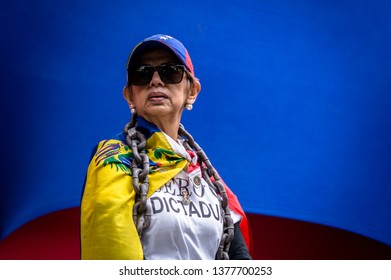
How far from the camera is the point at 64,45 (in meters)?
2.54

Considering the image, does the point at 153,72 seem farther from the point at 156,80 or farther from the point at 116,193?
the point at 116,193

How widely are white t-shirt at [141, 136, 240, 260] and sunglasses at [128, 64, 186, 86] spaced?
0.17 metres

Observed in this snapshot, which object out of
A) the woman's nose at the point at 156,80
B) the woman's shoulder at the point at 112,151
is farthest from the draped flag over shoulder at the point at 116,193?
the woman's nose at the point at 156,80

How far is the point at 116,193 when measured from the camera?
1.19 m

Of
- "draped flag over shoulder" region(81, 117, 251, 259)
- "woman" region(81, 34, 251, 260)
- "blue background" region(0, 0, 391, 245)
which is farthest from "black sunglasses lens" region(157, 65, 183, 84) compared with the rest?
"blue background" region(0, 0, 391, 245)

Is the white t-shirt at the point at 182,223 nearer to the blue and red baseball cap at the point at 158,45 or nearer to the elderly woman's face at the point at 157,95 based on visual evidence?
the elderly woman's face at the point at 157,95

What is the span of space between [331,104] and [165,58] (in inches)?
62.1

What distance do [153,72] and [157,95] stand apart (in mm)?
59

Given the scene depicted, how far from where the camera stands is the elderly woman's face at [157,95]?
1.40 m

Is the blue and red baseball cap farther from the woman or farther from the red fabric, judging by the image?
the red fabric

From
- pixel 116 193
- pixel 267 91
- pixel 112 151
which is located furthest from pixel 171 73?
pixel 267 91

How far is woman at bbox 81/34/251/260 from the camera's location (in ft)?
3.84
